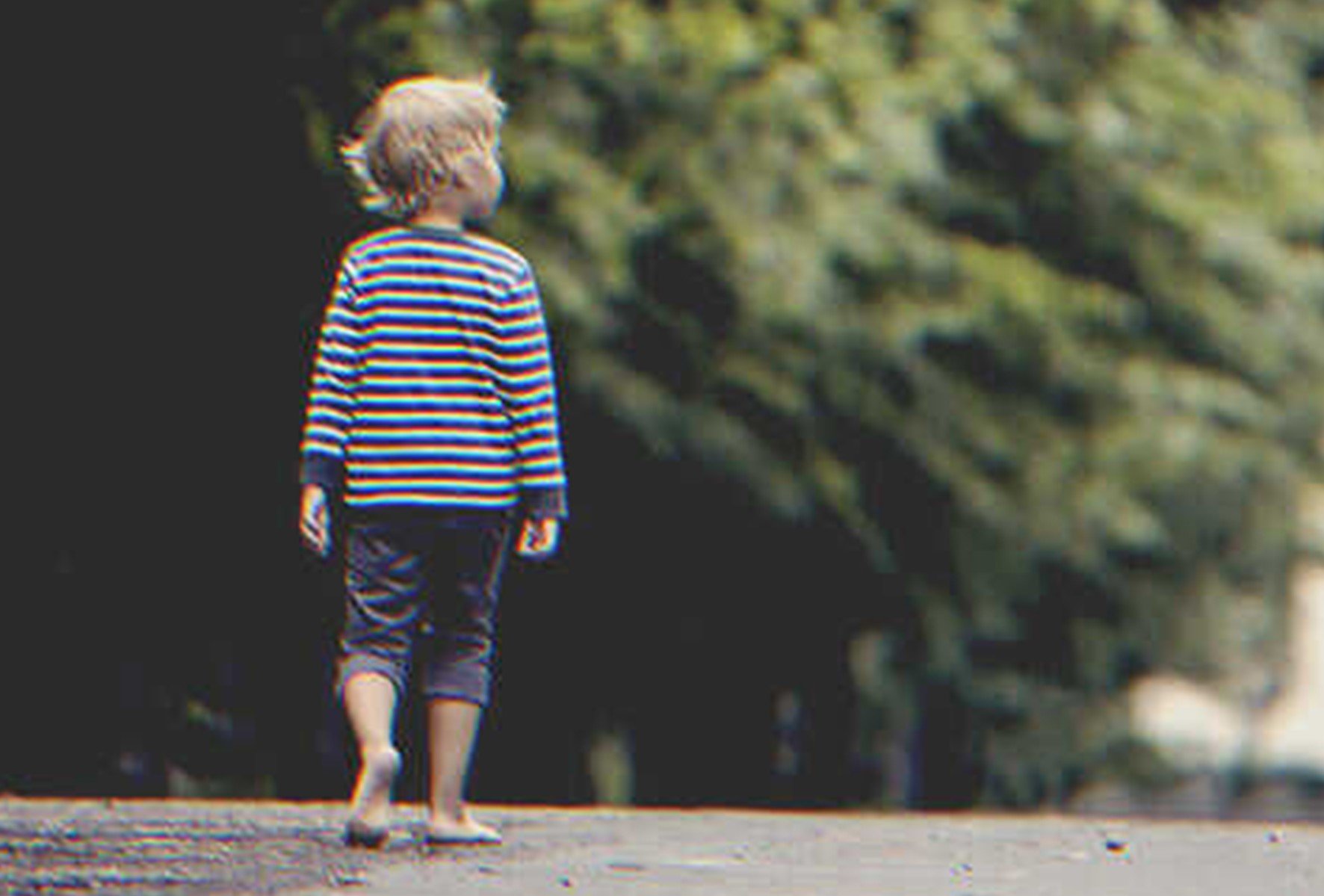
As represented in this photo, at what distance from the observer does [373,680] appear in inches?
247

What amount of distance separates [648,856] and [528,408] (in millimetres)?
945

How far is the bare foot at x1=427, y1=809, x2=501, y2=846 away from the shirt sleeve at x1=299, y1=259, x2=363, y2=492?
710 mm

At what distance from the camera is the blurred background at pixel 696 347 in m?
10.8

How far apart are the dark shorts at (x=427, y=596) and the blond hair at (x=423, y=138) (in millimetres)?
657

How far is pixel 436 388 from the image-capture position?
6219mm

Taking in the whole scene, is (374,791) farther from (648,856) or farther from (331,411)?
(331,411)

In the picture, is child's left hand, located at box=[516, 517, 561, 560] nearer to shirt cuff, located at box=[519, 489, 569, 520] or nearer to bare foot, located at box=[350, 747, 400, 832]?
shirt cuff, located at box=[519, 489, 569, 520]

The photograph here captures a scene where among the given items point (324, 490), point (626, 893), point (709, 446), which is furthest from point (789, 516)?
point (626, 893)

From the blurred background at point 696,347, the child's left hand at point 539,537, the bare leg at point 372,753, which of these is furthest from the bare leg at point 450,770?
the blurred background at point 696,347

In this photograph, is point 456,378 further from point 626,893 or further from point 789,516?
point 789,516

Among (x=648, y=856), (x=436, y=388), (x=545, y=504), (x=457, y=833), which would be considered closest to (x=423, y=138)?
(x=436, y=388)

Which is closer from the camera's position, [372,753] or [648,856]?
[372,753]

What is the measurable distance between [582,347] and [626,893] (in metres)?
5.80

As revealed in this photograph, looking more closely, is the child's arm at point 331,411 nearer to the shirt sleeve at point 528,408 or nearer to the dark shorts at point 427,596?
the dark shorts at point 427,596
